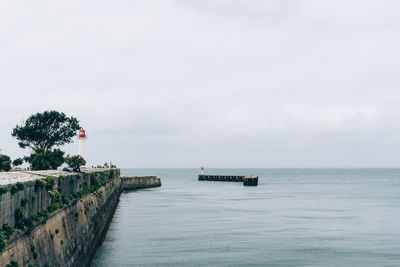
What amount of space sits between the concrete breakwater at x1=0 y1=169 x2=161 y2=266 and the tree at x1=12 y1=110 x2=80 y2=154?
4875 centimetres

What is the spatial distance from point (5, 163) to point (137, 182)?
6231 cm

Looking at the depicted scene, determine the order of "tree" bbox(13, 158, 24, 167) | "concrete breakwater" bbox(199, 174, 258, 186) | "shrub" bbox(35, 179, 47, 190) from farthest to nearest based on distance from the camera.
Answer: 1. "concrete breakwater" bbox(199, 174, 258, 186)
2. "tree" bbox(13, 158, 24, 167)
3. "shrub" bbox(35, 179, 47, 190)

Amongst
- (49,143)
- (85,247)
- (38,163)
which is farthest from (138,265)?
(49,143)

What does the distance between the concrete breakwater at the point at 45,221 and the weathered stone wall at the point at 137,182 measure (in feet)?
257

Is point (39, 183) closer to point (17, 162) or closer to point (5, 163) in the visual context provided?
point (5, 163)

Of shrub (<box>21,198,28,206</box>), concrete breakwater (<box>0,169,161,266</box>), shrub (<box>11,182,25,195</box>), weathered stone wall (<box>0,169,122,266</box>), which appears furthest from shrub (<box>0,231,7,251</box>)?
shrub (<box>21,198,28,206</box>)

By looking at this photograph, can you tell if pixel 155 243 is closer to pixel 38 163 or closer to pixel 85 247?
pixel 85 247

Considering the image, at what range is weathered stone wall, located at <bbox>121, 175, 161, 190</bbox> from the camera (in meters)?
110

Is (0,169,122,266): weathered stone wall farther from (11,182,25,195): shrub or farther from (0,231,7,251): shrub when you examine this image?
(0,231,7,251): shrub

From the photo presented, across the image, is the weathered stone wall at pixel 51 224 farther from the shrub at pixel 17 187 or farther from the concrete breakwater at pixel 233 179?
the concrete breakwater at pixel 233 179

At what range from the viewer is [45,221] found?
18859mm

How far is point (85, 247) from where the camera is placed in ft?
89.8

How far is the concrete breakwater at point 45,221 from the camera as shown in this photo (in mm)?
14398

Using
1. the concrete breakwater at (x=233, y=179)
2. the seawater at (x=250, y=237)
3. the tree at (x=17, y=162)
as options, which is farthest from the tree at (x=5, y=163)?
the concrete breakwater at (x=233, y=179)
